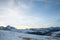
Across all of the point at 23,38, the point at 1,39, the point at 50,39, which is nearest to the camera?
the point at 1,39

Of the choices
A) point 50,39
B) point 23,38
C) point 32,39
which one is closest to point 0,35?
point 23,38

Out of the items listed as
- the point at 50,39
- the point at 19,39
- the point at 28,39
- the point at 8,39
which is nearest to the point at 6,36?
the point at 8,39

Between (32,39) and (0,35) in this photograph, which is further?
(32,39)

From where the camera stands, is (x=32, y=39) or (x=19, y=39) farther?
(x=32, y=39)

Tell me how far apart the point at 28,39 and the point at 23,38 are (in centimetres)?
18

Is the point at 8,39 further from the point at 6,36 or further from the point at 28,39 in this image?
the point at 28,39

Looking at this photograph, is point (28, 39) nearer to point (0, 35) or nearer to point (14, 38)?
point (14, 38)

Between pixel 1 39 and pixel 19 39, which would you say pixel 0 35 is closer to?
pixel 1 39

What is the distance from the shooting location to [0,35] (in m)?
3.25

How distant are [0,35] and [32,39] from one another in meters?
0.99

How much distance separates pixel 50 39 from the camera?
3.89 m

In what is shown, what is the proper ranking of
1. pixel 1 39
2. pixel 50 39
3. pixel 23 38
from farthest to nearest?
pixel 50 39 < pixel 23 38 < pixel 1 39

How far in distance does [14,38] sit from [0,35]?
41cm

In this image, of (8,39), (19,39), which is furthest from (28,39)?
(8,39)
